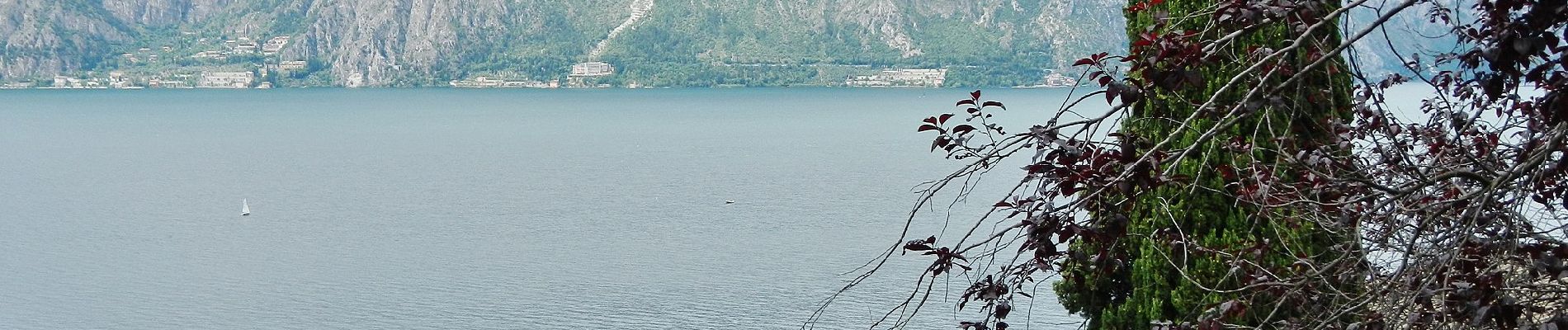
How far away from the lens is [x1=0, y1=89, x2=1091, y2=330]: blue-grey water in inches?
1046

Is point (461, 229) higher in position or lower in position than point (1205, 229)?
lower

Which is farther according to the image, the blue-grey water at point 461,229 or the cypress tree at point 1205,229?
the blue-grey water at point 461,229

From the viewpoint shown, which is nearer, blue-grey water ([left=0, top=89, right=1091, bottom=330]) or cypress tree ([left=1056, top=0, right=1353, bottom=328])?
cypress tree ([left=1056, top=0, right=1353, bottom=328])

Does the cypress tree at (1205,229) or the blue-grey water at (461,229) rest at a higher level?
the cypress tree at (1205,229)

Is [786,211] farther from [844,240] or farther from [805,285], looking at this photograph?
[805,285]

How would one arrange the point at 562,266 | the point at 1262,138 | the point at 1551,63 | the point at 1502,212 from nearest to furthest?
the point at 1551,63 < the point at 1502,212 < the point at 1262,138 < the point at 562,266

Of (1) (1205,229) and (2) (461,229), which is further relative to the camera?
(2) (461,229)

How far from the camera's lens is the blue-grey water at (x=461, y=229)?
26.6m

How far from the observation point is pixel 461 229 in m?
39.0

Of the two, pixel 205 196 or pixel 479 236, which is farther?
pixel 205 196

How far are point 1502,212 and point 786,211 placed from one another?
3703 centimetres

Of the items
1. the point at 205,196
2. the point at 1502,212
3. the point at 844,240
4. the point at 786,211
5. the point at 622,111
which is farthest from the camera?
the point at 622,111

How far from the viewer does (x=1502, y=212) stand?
3.52 meters

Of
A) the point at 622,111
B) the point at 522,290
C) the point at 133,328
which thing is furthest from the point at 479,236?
the point at 622,111
